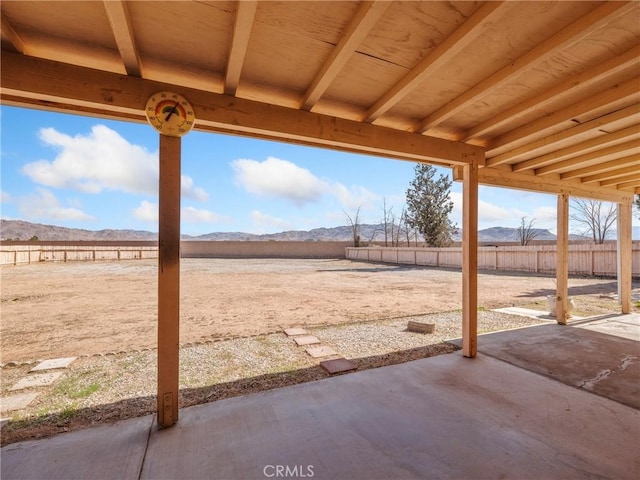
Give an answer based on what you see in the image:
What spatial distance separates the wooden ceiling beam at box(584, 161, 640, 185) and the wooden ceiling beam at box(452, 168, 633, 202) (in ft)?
0.39

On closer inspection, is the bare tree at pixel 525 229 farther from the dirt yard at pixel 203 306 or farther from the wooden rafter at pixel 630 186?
the wooden rafter at pixel 630 186

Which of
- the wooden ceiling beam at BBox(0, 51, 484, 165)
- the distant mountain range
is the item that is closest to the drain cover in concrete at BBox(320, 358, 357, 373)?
the wooden ceiling beam at BBox(0, 51, 484, 165)

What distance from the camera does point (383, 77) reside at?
Result: 2250 millimetres

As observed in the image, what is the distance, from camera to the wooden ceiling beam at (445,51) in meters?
1.60

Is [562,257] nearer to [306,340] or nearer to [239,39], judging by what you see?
[306,340]

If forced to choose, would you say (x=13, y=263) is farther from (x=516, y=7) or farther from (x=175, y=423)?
(x=516, y=7)

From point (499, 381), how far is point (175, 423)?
276 centimetres

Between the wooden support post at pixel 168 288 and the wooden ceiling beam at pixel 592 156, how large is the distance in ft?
14.7

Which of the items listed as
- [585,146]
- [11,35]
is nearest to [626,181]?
[585,146]

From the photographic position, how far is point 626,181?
4.73 metres

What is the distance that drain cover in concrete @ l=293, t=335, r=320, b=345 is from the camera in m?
4.05

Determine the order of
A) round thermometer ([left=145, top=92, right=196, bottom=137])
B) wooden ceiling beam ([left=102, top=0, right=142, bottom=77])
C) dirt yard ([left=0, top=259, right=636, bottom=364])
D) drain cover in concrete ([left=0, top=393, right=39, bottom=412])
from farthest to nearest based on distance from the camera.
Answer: dirt yard ([left=0, top=259, right=636, bottom=364]) < drain cover in concrete ([left=0, top=393, right=39, bottom=412]) < round thermometer ([left=145, top=92, right=196, bottom=137]) < wooden ceiling beam ([left=102, top=0, right=142, bottom=77])

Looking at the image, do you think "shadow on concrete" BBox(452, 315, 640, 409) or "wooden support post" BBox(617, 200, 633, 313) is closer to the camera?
"shadow on concrete" BBox(452, 315, 640, 409)

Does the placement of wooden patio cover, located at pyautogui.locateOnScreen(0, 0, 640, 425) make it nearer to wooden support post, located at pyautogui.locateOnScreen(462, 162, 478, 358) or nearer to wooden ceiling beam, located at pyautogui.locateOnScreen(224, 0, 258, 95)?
wooden ceiling beam, located at pyautogui.locateOnScreen(224, 0, 258, 95)
